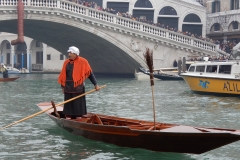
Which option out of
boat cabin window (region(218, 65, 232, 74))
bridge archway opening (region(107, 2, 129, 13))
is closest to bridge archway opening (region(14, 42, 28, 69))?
bridge archway opening (region(107, 2, 129, 13))

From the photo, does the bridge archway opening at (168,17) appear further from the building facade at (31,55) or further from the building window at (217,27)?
the building facade at (31,55)

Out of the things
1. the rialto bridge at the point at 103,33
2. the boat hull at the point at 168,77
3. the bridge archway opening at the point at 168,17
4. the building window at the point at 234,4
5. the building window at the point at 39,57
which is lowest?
the boat hull at the point at 168,77

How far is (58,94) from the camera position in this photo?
19.6 meters

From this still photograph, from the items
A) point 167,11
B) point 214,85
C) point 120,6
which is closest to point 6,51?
point 120,6

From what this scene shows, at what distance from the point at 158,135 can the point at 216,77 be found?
10511 mm

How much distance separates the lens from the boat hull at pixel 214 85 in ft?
58.3

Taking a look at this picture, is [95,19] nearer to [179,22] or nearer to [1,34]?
[179,22]

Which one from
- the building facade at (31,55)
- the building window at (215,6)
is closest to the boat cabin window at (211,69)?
the building window at (215,6)

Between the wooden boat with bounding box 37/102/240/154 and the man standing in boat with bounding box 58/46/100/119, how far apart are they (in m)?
0.65

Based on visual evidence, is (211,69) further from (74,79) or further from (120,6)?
(120,6)

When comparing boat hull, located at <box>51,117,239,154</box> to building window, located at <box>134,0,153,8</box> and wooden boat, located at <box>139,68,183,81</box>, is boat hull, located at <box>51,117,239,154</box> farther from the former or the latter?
building window, located at <box>134,0,153,8</box>

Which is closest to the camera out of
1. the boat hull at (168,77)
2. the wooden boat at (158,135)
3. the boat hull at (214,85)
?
the wooden boat at (158,135)

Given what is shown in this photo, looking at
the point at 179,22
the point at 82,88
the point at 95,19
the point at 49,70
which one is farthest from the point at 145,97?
the point at 49,70

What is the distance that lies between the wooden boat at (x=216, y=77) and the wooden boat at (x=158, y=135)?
8.85m
